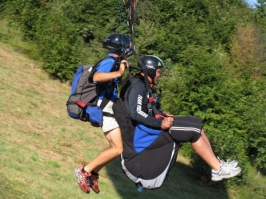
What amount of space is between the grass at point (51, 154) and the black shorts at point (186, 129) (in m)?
2.42

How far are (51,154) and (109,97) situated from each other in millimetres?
→ 3541

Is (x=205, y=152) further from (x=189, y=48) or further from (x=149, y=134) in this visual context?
(x=189, y=48)

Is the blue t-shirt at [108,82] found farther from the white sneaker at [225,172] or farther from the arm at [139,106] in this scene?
the white sneaker at [225,172]

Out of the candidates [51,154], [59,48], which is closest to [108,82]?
[51,154]

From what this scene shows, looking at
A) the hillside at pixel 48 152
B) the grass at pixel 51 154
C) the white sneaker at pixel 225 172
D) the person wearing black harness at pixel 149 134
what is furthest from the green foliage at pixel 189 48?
the white sneaker at pixel 225 172

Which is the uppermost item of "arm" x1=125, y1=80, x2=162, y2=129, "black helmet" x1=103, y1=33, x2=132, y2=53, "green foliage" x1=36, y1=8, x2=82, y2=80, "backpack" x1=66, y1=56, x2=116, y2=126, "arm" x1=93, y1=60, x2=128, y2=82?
"black helmet" x1=103, y1=33, x2=132, y2=53

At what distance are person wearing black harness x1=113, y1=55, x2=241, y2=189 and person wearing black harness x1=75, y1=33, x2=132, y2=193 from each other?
96 mm

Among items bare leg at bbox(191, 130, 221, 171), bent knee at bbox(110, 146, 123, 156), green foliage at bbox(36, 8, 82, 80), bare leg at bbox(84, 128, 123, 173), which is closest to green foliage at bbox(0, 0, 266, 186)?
green foliage at bbox(36, 8, 82, 80)

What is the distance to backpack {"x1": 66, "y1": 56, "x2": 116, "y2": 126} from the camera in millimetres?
6000

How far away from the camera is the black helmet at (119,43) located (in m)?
Answer: 5.96

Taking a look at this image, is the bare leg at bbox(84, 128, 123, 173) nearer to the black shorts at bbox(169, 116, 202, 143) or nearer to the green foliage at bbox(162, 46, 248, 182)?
the black shorts at bbox(169, 116, 202, 143)

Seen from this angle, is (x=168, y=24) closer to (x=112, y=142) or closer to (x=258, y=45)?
(x=258, y=45)

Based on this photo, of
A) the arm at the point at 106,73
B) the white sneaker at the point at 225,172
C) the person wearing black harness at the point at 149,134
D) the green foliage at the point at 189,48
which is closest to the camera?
the arm at the point at 106,73

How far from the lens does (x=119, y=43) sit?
5.97 m
